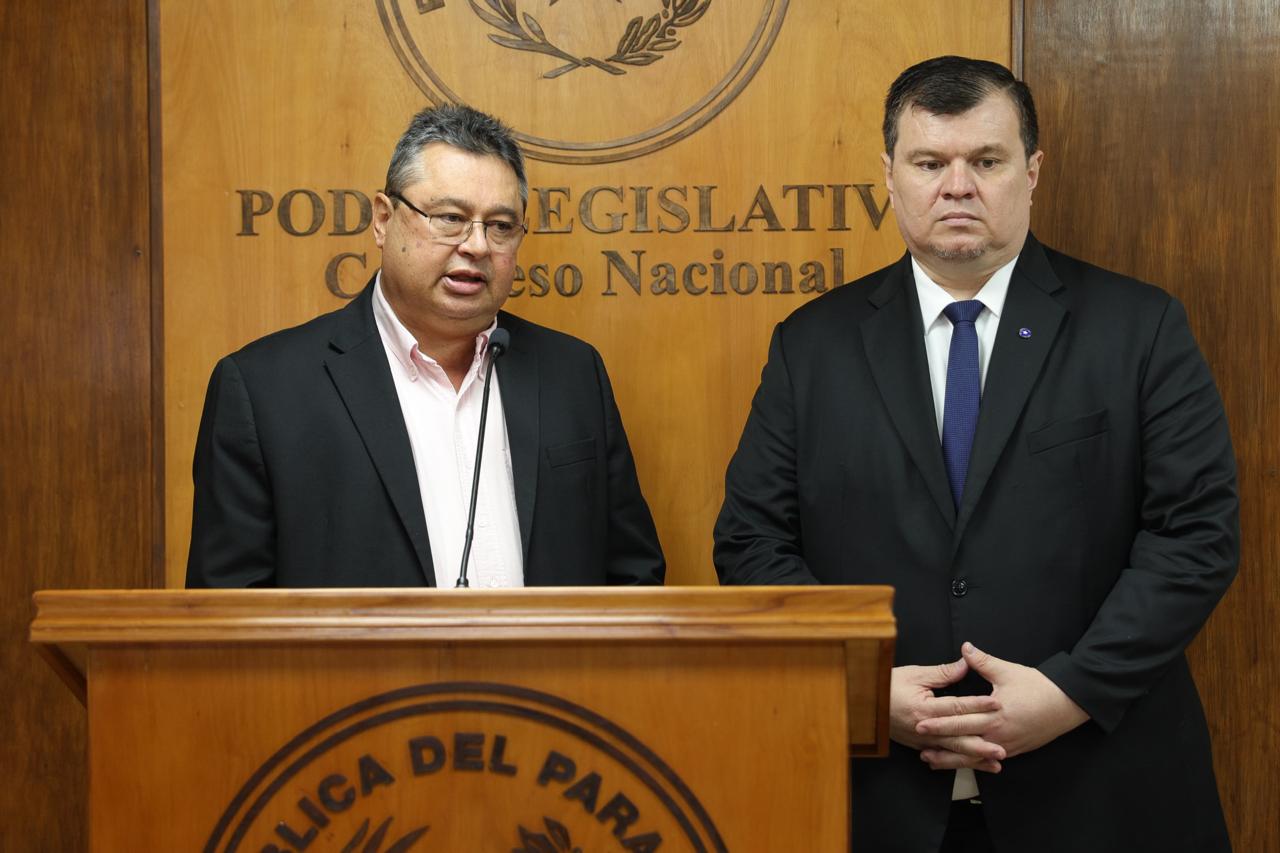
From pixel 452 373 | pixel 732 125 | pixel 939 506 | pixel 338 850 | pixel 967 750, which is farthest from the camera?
pixel 732 125

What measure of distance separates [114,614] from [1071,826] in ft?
4.94

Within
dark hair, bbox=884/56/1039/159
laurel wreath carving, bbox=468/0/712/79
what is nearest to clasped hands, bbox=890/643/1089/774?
dark hair, bbox=884/56/1039/159

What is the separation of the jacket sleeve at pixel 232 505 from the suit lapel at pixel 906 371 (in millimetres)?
1104

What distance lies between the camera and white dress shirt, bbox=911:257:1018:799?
97.0 inches

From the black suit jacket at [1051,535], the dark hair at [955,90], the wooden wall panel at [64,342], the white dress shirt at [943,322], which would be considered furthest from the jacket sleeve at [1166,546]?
the wooden wall panel at [64,342]

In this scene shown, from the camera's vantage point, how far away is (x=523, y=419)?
→ 2639 mm

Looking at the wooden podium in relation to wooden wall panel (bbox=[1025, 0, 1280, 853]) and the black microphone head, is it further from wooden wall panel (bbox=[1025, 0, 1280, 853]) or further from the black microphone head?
wooden wall panel (bbox=[1025, 0, 1280, 853])

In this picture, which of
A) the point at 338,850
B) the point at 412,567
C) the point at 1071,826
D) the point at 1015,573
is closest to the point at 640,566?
the point at 412,567

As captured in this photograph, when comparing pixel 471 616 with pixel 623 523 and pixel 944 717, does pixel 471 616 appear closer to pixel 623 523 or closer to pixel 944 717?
pixel 944 717

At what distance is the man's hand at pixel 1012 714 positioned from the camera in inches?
86.7

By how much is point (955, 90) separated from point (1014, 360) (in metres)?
0.48

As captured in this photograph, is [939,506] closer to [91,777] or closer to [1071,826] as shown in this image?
[1071,826]

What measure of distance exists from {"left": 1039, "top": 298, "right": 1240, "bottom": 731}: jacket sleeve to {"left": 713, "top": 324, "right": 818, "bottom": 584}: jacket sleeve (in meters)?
0.48

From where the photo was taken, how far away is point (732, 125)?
3113mm
